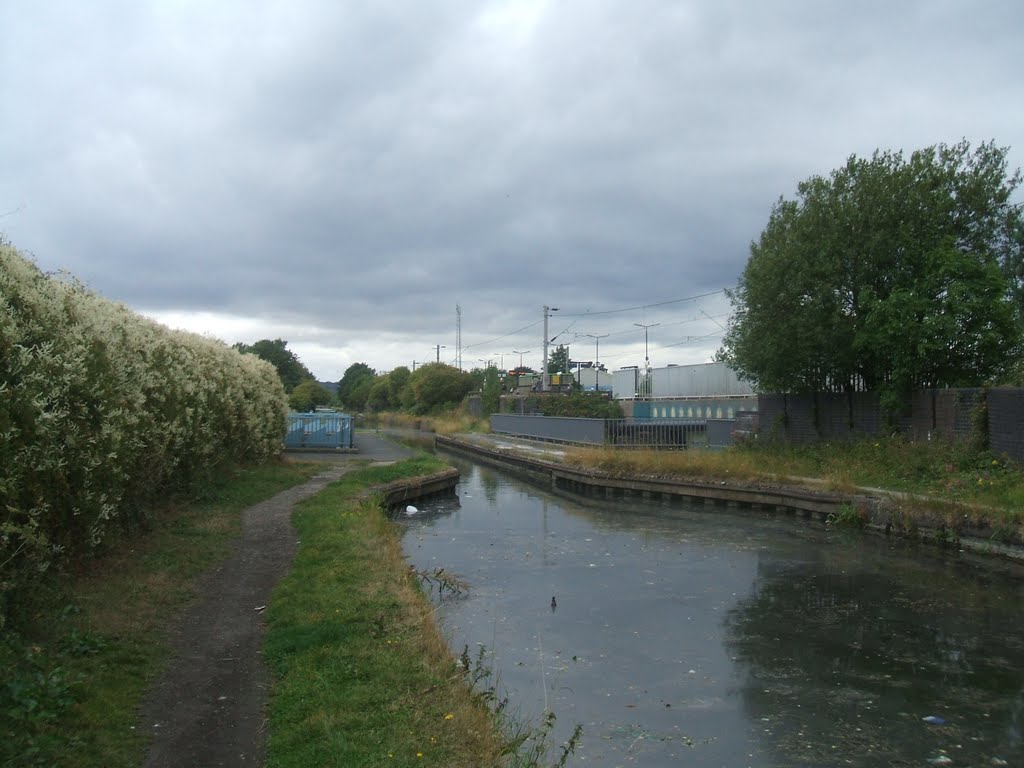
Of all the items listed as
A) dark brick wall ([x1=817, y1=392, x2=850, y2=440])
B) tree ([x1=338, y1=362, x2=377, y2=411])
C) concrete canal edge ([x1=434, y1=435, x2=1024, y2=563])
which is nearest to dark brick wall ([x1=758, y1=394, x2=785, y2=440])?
dark brick wall ([x1=817, y1=392, x2=850, y2=440])

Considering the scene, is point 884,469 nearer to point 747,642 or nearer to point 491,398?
point 747,642

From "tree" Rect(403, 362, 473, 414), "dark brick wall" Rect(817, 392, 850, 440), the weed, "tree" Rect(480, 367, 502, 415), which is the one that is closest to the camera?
the weed

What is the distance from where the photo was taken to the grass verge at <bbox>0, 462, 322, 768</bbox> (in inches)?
206

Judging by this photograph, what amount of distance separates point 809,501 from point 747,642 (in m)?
11.1

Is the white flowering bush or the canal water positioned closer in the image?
the white flowering bush

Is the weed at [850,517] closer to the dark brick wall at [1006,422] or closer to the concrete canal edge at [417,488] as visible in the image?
the dark brick wall at [1006,422]

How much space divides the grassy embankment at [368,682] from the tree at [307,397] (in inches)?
1776

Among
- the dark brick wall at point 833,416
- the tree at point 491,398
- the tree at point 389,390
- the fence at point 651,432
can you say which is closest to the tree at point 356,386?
the tree at point 389,390

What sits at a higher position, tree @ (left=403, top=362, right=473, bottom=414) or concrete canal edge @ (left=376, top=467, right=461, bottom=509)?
tree @ (left=403, top=362, right=473, bottom=414)

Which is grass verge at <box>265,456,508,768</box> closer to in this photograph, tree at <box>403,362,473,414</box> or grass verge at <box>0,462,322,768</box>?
grass verge at <box>0,462,322,768</box>

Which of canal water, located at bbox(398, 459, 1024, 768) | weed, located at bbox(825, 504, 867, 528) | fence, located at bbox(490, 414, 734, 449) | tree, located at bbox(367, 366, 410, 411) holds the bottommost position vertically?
canal water, located at bbox(398, 459, 1024, 768)

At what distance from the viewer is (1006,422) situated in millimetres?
17891

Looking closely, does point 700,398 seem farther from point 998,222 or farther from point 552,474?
point 998,222

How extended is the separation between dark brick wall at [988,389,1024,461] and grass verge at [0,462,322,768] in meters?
15.1
